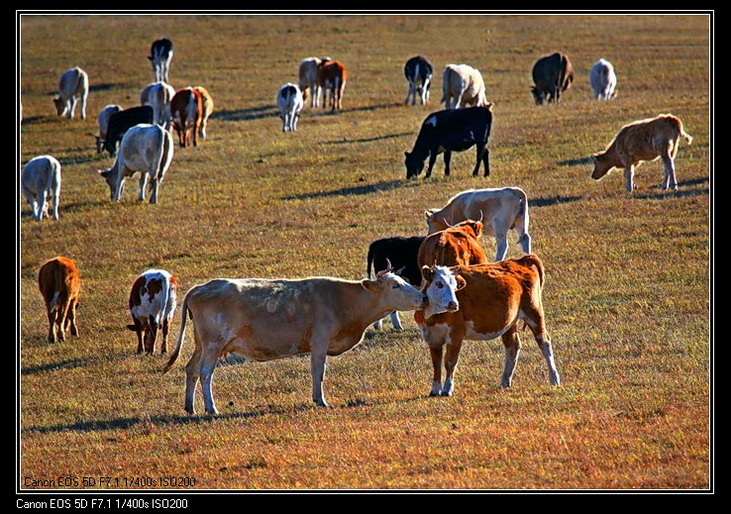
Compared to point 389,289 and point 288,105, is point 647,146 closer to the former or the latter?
point 389,289

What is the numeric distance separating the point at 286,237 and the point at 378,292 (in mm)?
10299

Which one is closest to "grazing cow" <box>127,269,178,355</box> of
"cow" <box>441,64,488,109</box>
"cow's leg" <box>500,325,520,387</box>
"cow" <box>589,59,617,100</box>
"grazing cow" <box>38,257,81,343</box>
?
"grazing cow" <box>38,257,81,343</box>

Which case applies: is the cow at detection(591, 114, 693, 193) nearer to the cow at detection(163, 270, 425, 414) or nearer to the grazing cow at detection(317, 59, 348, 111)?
the cow at detection(163, 270, 425, 414)

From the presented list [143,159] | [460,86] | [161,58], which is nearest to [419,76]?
[460,86]

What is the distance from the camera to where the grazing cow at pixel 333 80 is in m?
38.8

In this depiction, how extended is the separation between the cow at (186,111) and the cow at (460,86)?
7.04 m

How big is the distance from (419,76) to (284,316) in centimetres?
2749

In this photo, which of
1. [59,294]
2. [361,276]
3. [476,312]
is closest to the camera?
[476,312]

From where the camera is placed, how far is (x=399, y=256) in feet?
52.1

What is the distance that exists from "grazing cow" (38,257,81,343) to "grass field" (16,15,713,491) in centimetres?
34

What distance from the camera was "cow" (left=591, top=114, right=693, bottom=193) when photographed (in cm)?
2292

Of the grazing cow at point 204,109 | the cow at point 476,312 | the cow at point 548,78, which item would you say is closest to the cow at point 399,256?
the cow at point 476,312

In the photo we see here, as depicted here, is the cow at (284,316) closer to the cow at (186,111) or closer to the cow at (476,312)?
the cow at (476,312)

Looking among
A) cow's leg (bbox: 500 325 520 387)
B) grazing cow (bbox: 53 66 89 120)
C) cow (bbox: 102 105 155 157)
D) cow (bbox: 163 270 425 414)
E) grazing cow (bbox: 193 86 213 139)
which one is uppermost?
grazing cow (bbox: 53 66 89 120)
